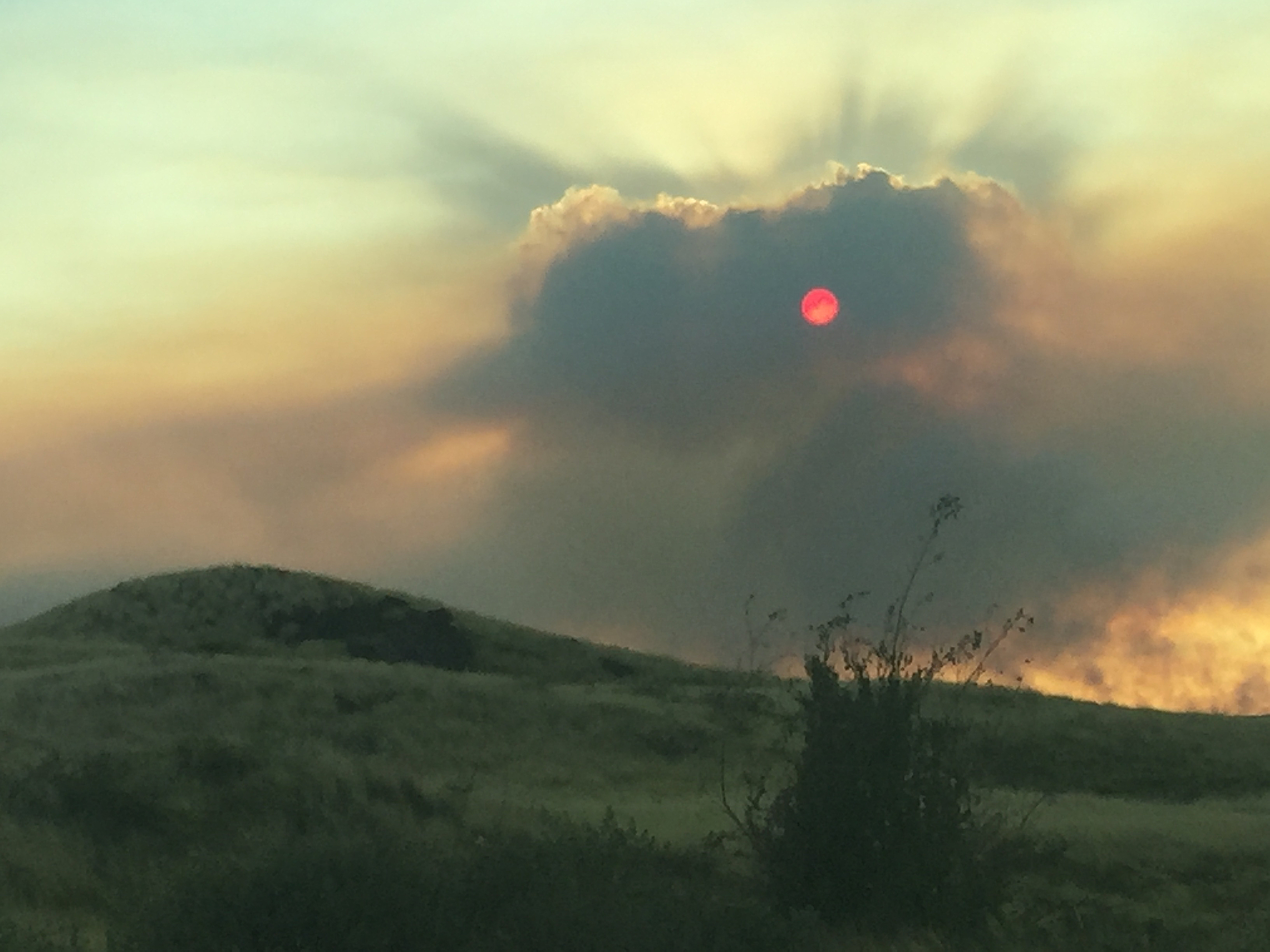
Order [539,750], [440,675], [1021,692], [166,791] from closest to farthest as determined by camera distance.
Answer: [166,791]
[539,750]
[440,675]
[1021,692]

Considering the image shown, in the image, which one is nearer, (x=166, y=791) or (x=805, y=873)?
(x=805, y=873)

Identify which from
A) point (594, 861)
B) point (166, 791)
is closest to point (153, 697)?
point (166, 791)

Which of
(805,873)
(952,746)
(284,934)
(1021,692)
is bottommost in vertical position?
(284,934)

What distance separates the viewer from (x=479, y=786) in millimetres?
30922

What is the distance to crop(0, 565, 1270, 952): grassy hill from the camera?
46.2 ft

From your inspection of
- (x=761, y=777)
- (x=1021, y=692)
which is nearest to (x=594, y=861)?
(x=761, y=777)

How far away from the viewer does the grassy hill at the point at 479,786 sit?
1408 cm

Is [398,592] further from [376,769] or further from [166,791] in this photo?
[166,791]

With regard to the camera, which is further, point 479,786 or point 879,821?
point 479,786

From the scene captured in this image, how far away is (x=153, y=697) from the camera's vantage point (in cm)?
4006

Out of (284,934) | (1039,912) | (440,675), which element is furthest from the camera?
(440,675)

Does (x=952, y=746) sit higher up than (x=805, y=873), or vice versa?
(x=952, y=746)

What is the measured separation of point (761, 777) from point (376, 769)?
44.4 ft

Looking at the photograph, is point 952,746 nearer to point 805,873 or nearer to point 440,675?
point 805,873
